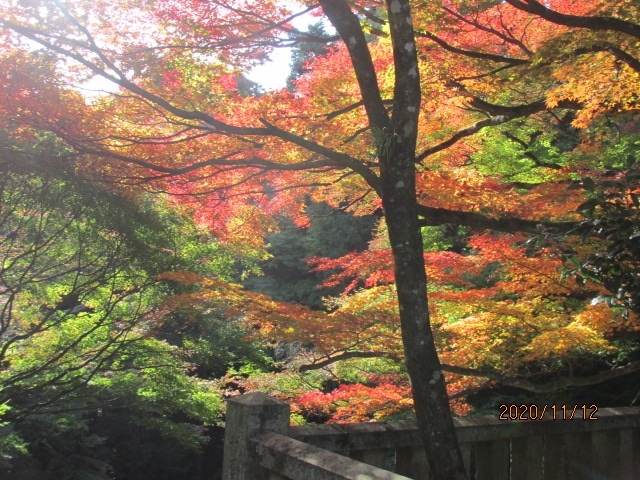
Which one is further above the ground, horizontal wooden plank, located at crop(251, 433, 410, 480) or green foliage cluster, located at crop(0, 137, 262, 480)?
green foliage cluster, located at crop(0, 137, 262, 480)

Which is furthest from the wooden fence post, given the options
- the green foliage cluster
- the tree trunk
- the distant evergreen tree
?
the distant evergreen tree

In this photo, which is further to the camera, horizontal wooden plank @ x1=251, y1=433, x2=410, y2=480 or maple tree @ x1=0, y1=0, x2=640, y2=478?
maple tree @ x1=0, y1=0, x2=640, y2=478

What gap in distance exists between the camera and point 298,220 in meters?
8.55

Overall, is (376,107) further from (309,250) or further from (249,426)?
(309,250)

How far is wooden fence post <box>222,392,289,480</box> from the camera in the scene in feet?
8.26

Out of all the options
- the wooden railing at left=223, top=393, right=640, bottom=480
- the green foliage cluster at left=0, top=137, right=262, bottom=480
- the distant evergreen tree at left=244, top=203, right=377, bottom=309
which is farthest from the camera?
A: the distant evergreen tree at left=244, top=203, right=377, bottom=309

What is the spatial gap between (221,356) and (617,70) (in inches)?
274

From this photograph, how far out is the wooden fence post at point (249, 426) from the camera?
2.52 meters

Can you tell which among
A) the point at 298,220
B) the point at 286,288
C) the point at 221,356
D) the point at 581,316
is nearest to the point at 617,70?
the point at 581,316

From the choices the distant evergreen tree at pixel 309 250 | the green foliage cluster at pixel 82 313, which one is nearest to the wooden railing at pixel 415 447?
the green foliage cluster at pixel 82 313

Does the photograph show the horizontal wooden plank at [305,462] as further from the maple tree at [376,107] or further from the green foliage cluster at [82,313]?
the green foliage cluster at [82,313]

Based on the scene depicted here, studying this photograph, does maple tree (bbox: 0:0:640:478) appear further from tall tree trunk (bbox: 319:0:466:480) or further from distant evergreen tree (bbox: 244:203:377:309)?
distant evergreen tree (bbox: 244:203:377:309)

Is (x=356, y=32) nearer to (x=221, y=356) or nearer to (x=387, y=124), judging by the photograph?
(x=387, y=124)
